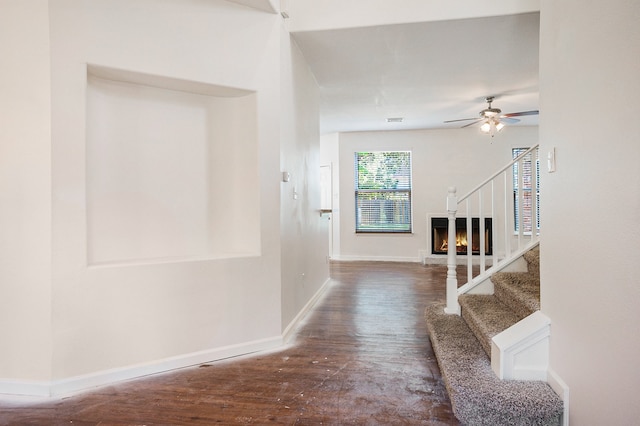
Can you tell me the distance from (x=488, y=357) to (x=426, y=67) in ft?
9.95

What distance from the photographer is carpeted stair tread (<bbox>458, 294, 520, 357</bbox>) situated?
93.0 inches

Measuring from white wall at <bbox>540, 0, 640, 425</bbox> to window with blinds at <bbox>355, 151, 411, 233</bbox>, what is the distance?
17.6 ft

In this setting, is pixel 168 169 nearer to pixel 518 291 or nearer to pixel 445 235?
pixel 518 291

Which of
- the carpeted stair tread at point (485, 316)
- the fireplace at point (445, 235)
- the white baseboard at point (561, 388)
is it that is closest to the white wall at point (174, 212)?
the carpeted stair tread at point (485, 316)

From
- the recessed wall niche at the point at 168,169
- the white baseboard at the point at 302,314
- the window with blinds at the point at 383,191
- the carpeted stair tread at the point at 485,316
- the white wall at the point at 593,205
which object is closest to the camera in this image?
the white wall at the point at 593,205

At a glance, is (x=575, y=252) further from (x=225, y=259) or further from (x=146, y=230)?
(x=146, y=230)

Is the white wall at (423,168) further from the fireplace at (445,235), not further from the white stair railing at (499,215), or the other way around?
the white stair railing at (499,215)

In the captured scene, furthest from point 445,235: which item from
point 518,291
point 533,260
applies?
point 518,291

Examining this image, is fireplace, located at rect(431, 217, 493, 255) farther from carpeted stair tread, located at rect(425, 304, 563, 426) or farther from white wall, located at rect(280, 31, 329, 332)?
carpeted stair tread, located at rect(425, 304, 563, 426)

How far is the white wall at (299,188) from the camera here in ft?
10.4

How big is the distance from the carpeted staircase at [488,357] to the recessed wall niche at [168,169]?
1630 mm

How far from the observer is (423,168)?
7266 millimetres

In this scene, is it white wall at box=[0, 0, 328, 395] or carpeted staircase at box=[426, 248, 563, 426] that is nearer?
carpeted staircase at box=[426, 248, 563, 426]

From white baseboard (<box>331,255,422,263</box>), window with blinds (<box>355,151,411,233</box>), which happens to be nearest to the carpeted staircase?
white baseboard (<box>331,255,422,263</box>)
